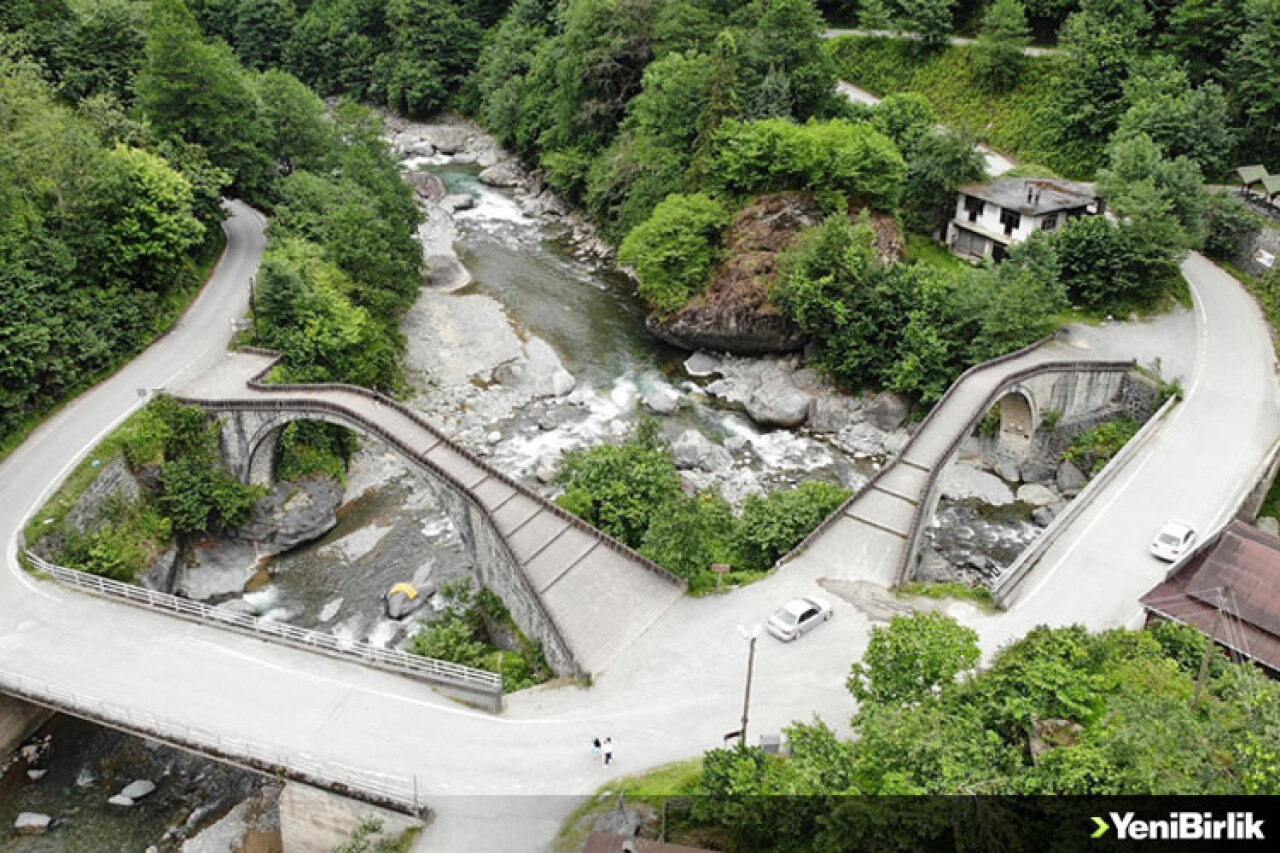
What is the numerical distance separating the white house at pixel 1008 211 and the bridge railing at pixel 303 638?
44168 millimetres

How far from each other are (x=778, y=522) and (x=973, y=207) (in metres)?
35.2

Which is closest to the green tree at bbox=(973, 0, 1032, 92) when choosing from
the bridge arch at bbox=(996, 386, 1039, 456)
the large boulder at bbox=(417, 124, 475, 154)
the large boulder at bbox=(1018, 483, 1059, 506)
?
the bridge arch at bbox=(996, 386, 1039, 456)

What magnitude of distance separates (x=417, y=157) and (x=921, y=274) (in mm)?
61999

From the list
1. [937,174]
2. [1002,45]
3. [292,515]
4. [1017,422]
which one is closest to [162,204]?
[292,515]

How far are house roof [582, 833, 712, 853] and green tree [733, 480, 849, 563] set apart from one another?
15.6 metres

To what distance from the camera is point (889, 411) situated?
2151 inches

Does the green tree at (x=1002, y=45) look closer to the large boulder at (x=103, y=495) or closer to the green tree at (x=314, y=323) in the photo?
the green tree at (x=314, y=323)

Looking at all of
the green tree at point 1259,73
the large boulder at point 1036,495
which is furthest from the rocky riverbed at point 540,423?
the green tree at point 1259,73

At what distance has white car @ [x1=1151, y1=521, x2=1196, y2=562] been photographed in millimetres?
36438

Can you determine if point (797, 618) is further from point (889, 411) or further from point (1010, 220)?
point (1010, 220)

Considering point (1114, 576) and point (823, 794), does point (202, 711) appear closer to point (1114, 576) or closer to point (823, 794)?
point (823, 794)

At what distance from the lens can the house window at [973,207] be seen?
6225cm

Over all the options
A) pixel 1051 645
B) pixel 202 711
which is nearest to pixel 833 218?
pixel 1051 645

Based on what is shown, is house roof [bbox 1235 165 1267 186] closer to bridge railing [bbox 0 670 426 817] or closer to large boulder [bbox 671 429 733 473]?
large boulder [bbox 671 429 733 473]
